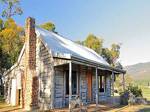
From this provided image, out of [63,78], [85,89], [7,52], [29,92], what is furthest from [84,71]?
[7,52]

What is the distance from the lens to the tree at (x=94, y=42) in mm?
49062

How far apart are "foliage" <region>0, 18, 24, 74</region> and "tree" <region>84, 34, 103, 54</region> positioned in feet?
48.1

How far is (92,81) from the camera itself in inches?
977

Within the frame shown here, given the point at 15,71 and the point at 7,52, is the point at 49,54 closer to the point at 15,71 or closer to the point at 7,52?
the point at 15,71

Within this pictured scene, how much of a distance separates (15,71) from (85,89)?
5.99m

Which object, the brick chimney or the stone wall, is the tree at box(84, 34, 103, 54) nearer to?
the stone wall

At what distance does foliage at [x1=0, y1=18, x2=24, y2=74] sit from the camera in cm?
3435

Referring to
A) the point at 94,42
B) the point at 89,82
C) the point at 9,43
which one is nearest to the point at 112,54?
the point at 94,42

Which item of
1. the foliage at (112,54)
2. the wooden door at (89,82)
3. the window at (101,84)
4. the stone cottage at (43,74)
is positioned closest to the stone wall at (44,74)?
the stone cottage at (43,74)

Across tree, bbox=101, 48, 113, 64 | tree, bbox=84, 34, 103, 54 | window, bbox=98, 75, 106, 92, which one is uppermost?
tree, bbox=84, 34, 103, 54

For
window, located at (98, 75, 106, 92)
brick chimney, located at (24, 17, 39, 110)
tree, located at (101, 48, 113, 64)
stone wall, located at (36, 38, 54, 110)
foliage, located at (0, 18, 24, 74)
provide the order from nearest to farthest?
brick chimney, located at (24, 17, 39, 110) < stone wall, located at (36, 38, 54, 110) < window, located at (98, 75, 106, 92) < foliage, located at (0, 18, 24, 74) < tree, located at (101, 48, 113, 64)

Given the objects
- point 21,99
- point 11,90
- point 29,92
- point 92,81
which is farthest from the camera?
point 92,81

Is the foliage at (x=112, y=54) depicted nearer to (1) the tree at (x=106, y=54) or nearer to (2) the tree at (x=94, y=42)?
(1) the tree at (x=106, y=54)

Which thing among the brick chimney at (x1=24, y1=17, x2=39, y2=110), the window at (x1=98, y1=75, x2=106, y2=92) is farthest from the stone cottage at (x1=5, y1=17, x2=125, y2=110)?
the window at (x1=98, y1=75, x2=106, y2=92)
